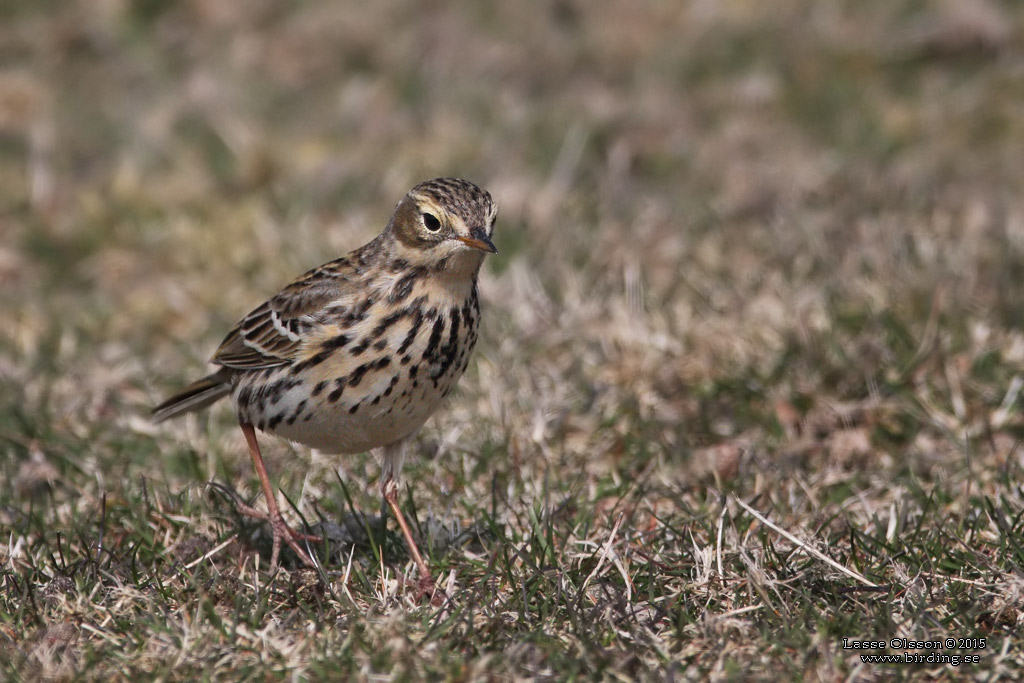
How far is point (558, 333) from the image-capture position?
7.62 meters

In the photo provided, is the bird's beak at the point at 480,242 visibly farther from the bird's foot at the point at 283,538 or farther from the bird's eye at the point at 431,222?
the bird's foot at the point at 283,538

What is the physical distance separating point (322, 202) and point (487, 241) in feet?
16.4

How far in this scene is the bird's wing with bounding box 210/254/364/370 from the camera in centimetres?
542

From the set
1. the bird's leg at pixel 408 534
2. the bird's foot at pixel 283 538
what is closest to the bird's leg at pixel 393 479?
A: the bird's leg at pixel 408 534

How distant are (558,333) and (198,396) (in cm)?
218

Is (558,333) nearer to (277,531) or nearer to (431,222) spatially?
(431,222)

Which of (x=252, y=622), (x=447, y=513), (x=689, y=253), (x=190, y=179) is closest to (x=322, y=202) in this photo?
(x=190, y=179)

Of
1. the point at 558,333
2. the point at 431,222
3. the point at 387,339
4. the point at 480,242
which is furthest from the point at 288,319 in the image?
the point at 558,333

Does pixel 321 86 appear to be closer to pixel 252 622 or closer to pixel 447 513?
pixel 447 513

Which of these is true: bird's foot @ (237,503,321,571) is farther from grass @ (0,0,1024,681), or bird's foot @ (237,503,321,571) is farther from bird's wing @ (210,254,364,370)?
bird's wing @ (210,254,364,370)

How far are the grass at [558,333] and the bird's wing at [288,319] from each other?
0.60 m

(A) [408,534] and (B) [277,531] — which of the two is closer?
(A) [408,534]

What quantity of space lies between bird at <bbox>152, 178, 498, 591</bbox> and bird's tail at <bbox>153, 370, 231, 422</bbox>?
524 mm

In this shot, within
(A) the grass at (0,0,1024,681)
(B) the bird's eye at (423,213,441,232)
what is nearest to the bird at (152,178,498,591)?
(B) the bird's eye at (423,213,441,232)
